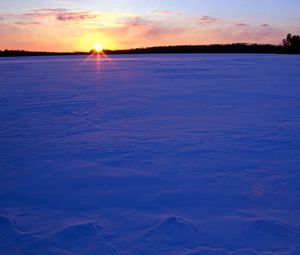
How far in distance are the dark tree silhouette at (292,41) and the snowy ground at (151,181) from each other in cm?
5275

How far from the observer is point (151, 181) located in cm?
283

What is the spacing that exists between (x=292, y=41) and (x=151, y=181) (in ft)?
187

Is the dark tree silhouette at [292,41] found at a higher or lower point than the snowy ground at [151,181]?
higher

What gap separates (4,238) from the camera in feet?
6.68

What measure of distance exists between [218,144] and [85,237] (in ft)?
6.82

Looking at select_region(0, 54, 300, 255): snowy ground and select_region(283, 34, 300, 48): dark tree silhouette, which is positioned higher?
select_region(283, 34, 300, 48): dark tree silhouette

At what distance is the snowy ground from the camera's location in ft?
6.61

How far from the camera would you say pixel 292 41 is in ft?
175

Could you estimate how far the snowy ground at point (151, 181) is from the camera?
2.02 m

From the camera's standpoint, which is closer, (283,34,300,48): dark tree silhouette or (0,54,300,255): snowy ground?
(0,54,300,255): snowy ground

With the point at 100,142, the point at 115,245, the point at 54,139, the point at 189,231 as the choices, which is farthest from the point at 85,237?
the point at 54,139

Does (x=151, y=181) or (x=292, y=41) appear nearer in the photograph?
(x=151, y=181)

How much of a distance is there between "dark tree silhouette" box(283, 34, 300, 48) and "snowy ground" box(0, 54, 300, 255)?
52748mm

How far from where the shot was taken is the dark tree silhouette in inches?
2068
